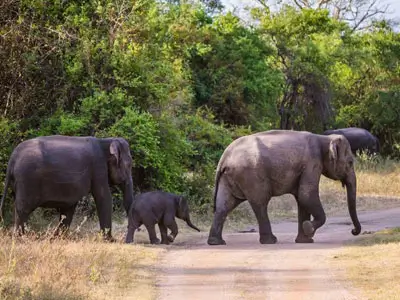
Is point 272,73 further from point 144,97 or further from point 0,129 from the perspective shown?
point 0,129

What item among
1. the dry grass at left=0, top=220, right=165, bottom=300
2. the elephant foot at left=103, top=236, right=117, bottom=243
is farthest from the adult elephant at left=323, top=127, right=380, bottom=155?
the dry grass at left=0, top=220, right=165, bottom=300

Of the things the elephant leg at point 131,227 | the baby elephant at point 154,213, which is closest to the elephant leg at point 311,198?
the baby elephant at point 154,213

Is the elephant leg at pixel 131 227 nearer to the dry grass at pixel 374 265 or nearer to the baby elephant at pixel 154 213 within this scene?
the baby elephant at pixel 154 213

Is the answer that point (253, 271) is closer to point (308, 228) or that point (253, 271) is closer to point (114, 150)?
point (308, 228)

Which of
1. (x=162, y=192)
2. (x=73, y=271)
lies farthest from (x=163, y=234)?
(x=73, y=271)

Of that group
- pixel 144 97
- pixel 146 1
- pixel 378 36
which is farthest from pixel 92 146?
pixel 378 36

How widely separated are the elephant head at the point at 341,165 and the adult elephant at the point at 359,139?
17.6 m

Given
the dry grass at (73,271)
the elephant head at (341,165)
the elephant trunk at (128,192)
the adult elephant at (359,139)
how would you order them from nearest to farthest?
the dry grass at (73,271) → the elephant trunk at (128,192) → the elephant head at (341,165) → the adult elephant at (359,139)

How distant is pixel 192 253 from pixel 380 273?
3925mm

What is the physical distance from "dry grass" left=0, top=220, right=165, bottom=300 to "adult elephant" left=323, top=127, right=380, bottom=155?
22.5 m

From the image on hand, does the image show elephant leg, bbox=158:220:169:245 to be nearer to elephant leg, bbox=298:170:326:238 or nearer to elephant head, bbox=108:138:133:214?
elephant head, bbox=108:138:133:214

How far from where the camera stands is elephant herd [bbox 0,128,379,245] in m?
15.5

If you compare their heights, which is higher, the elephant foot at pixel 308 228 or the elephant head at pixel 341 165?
the elephant head at pixel 341 165

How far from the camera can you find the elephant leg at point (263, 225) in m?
16.4
